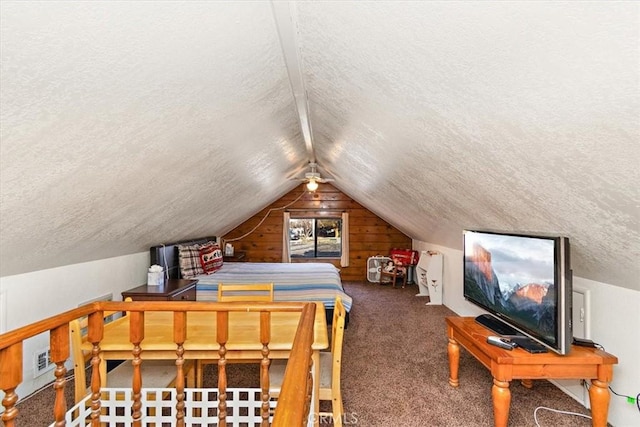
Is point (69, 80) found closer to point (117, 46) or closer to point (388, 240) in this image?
point (117, 46)

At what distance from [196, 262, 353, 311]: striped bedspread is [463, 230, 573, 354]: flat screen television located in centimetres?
168

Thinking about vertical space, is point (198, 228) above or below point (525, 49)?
below

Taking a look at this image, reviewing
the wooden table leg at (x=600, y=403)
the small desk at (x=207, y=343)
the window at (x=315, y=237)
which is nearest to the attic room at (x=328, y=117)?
the wooden table leg at (x=600, y=403)

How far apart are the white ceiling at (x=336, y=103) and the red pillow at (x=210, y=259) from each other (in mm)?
1970

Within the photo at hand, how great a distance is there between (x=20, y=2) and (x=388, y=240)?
723cm

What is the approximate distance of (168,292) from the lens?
3.53 m

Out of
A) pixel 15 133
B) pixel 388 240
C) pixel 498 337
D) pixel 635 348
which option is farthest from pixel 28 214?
Answer: pixel 388 240

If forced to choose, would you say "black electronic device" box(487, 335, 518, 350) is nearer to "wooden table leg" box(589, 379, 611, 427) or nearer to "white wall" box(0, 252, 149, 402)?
"wooden table leg" box(589, 379, 611, 427)

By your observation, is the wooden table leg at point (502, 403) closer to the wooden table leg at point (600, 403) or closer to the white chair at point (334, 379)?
the wooden table leg at point (600, 403)

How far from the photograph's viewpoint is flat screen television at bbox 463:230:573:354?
2047mm

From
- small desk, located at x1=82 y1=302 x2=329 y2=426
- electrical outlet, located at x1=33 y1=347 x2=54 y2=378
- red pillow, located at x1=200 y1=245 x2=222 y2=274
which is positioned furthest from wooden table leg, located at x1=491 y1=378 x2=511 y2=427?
red pillow, located at x1=200 y1=245 x2=222 y2=274

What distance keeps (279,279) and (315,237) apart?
11.4ft

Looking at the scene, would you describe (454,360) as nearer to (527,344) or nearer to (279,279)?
(527,344)

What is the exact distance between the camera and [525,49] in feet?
3.61
